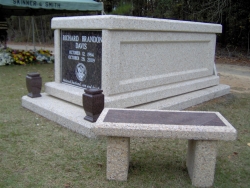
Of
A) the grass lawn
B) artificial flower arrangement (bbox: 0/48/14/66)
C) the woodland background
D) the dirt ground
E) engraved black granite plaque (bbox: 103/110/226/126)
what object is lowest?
the grass lawn

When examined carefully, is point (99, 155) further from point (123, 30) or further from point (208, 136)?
point (123, 30)

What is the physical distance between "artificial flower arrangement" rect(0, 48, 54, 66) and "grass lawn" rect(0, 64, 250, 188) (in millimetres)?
6639

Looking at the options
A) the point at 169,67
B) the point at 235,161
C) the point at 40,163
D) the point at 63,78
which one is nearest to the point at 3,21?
the point at 63,78

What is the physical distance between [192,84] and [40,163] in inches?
149

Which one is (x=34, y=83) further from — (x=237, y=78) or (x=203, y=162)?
(x=237, y=78)

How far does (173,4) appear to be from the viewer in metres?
17.8

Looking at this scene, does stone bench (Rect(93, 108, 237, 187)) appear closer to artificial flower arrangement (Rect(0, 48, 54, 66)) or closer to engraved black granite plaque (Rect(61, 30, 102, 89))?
engraved black granite plaque (Rect(61, 30, 102, 89))

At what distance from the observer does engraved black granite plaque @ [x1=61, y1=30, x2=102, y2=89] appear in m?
4.76

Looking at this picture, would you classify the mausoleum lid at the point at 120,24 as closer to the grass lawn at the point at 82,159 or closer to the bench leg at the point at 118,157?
the grass lawn at the point at 82,159

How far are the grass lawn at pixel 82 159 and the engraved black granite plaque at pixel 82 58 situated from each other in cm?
100

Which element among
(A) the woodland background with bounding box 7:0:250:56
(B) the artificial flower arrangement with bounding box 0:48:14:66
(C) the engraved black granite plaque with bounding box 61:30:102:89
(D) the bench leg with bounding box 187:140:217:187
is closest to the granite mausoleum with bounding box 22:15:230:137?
(C) the engraved black granite plaque with bounding box 61:30:102:89

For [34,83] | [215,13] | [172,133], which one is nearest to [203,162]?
[172,133]

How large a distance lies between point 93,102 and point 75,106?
99 cm

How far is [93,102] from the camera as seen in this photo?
157 inches
